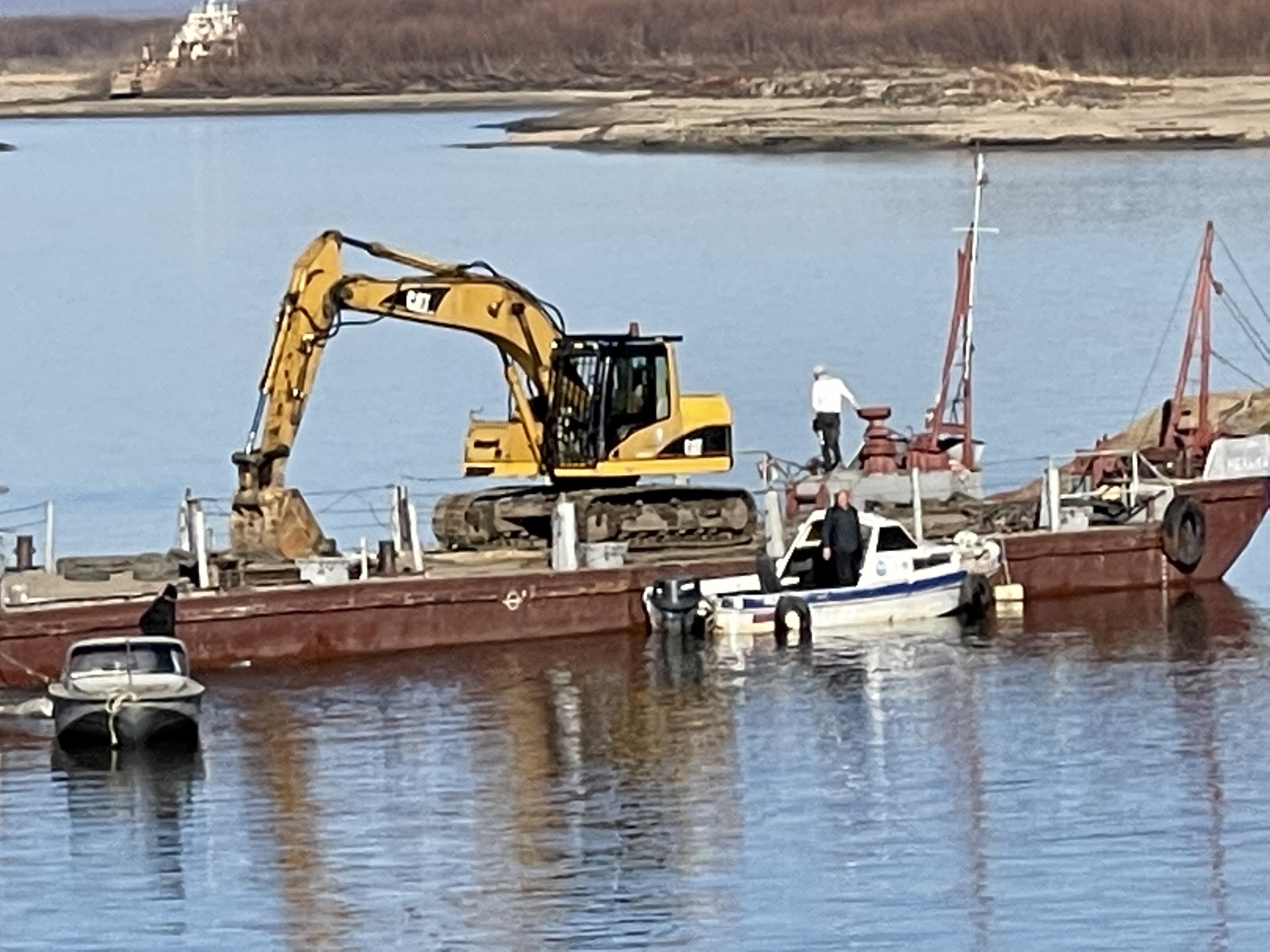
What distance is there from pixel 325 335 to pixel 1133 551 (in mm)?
8269

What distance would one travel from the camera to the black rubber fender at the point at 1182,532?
37.7 m

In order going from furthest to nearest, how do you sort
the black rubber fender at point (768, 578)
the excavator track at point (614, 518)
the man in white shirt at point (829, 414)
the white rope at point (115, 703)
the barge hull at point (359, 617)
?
1. the man in white shirt at point (829, 414)
2. the excavator track at point (614, 518)
3. the black rubber fender at point (768, 578)
4. the barge hull at point (359, 617)
5. the white rope at point (115, 703)

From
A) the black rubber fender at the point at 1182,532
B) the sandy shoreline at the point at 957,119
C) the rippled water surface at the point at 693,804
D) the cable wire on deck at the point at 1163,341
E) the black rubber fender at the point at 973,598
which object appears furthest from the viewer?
the sandy shoreline at the point at 957,119

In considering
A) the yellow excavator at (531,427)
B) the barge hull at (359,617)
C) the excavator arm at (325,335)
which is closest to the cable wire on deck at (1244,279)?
the yellow excavator at (531,427)

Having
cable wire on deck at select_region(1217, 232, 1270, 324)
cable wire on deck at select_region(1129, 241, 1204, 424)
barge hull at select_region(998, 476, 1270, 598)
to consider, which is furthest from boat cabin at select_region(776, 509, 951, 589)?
cable wire on deck at select_region(1217, 232, 1270, 324)

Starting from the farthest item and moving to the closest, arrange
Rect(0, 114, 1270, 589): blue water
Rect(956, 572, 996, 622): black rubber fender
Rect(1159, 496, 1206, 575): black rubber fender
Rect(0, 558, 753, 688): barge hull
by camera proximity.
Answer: Rect(0, 114, 1270, 589): blue water → Rect(1159, 496, 1206, 575): black rubber fender → Rect(956, 572, 996, 622): black rubber fender → Rect(0, 558, 753, 688): barge hull

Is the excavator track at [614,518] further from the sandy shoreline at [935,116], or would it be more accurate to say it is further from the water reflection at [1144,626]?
the sandy shoreline at [935,116]

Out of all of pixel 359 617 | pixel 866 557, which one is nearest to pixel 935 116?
pixel 866 557

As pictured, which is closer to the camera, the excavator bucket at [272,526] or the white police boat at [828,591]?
the white police boat at [828,591]

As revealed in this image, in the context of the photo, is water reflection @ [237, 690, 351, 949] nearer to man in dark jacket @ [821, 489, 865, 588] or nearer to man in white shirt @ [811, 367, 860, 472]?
man in dark jacket @ [821, 489, 865, 588]

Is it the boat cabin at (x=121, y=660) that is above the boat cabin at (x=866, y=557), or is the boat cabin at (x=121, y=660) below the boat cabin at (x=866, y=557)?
below

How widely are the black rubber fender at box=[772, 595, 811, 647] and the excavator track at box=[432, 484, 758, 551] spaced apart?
1.67 meters

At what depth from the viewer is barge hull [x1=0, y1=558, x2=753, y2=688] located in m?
32.9

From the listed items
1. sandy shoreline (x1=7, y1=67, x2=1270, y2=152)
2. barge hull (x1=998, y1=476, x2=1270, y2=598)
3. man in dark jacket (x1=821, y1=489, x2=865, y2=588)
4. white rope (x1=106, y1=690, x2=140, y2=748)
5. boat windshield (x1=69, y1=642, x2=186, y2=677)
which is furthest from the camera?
sandy shoreline (x1=7, y1=67, x2=1270, y2=152)
